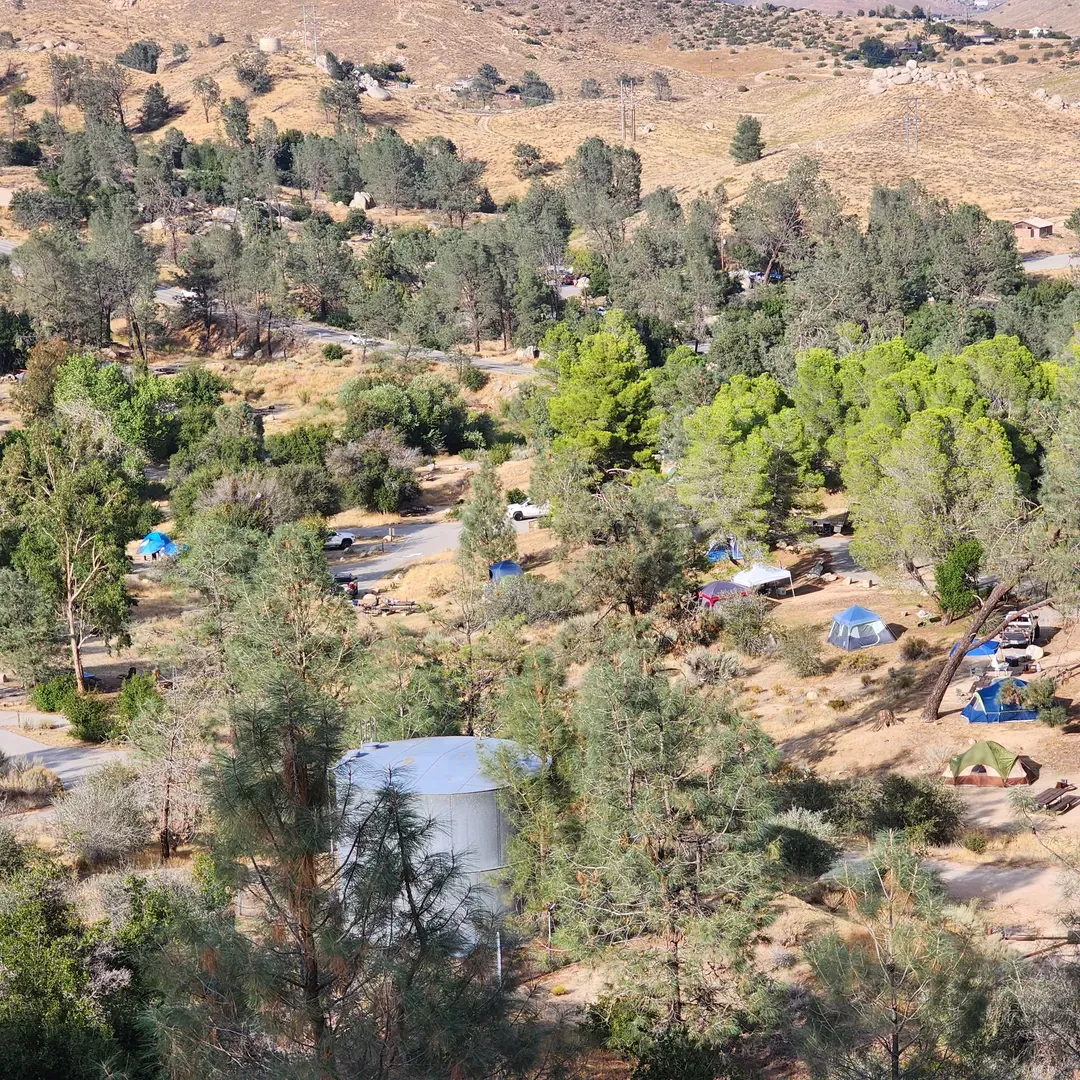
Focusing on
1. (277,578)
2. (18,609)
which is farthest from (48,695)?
(277,578)

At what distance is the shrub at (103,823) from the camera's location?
23.1 metres

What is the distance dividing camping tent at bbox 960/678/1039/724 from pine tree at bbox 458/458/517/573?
1622cm

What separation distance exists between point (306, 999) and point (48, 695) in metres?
26.2

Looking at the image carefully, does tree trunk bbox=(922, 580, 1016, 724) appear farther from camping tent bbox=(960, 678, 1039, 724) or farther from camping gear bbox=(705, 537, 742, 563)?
camping gear bbox=(705, 537, 742, 563)

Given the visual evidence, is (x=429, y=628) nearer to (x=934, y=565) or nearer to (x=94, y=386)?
(x=934, y=565)

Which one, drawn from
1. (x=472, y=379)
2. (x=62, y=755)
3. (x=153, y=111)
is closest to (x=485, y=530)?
(x=62, y=755)

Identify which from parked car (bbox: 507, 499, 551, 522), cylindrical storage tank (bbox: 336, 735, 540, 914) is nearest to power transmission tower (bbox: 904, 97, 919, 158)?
parked car (bbox: 507, 499, 551, 522)

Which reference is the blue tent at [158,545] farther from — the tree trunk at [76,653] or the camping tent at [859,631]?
the camping tent at [859,631]

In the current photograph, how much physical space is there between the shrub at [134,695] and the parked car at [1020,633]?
66.5 feet

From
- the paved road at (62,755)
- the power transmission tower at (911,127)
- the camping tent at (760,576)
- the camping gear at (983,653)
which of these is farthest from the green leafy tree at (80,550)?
the power transmission tower at (911,127)

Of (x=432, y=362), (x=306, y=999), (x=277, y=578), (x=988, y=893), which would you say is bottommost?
(x=432, y=362)

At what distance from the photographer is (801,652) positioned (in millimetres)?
34250

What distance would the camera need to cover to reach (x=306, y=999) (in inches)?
406

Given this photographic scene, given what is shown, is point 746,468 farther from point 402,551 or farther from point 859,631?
point 402,551
